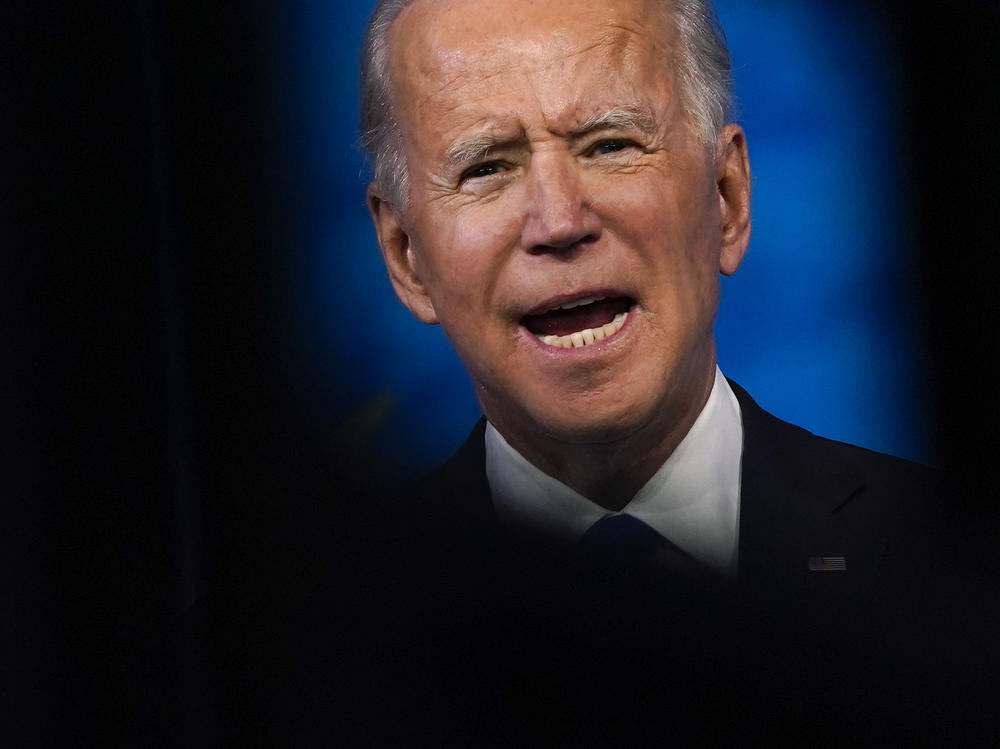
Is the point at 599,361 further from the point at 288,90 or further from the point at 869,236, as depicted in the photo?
the point at 288,90

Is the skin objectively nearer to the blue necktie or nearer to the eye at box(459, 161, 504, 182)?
the eye at box(459, 161, 504, 182)

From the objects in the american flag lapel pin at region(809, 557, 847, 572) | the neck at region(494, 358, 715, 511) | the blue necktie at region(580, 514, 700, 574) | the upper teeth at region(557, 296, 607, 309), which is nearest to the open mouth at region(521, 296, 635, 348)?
the upper teeth at region(557, 296, 607, 309)

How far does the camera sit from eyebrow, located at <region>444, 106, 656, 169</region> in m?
1.32

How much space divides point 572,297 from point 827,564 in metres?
0.47

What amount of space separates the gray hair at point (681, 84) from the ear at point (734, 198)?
0.11ft

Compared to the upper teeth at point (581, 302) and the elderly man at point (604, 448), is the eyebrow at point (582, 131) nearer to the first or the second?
the elderly man at point (604, 448)

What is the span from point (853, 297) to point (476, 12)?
1.86 ft

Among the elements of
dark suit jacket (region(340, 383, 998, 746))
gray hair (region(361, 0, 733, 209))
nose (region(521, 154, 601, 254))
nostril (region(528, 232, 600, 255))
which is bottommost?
dark suit jacket (region(340, 383, 998, 746))

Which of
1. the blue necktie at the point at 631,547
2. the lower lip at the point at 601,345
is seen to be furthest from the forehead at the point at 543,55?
the blue necktie at the point at 631,547

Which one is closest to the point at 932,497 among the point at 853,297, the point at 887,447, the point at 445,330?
the point at 887,447

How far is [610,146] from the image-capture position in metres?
1.34

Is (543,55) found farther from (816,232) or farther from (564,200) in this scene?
(816,232)

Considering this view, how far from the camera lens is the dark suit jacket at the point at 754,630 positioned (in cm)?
145

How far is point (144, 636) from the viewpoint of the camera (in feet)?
Answer: 5.15
